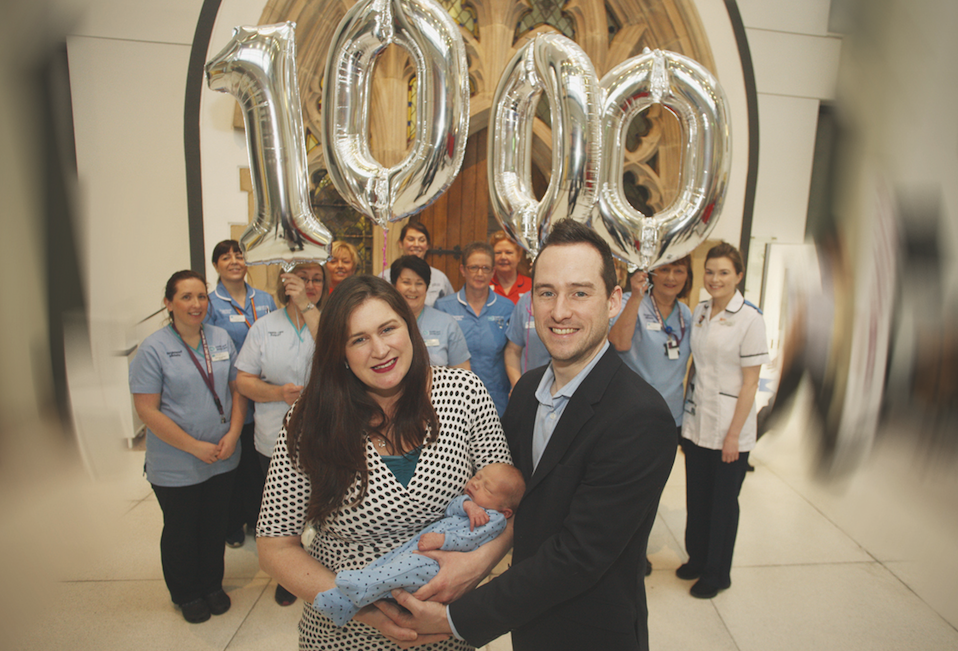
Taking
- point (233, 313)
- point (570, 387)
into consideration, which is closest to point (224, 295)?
point (233, 313)

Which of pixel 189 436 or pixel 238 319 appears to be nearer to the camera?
pixel 189 436

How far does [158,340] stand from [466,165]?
2.64 m

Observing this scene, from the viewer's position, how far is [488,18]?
11.2ft

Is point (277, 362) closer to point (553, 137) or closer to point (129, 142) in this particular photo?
point (553, 137)

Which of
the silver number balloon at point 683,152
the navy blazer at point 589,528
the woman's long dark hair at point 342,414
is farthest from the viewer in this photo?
the silver number balloon at point 683,152

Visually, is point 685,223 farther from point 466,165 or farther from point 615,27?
point 615,27

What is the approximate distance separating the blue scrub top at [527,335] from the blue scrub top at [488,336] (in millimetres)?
82

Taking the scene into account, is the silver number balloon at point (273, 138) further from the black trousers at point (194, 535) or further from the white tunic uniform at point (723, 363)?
the white tunic uniform at point (723, 363)

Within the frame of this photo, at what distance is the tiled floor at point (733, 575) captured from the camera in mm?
1920

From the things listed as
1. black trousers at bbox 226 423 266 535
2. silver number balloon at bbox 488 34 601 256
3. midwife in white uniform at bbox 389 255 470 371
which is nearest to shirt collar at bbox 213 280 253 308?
black trousers at bbox 226 423 266 535

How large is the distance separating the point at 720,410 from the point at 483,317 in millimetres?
1175

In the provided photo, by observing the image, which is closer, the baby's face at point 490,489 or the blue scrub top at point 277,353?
the baby's face at point 490,489

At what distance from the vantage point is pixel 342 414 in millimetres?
1014

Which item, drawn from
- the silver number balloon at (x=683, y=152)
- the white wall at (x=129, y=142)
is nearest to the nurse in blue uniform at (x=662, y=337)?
the silver number balloon at (x=683, y=152)
